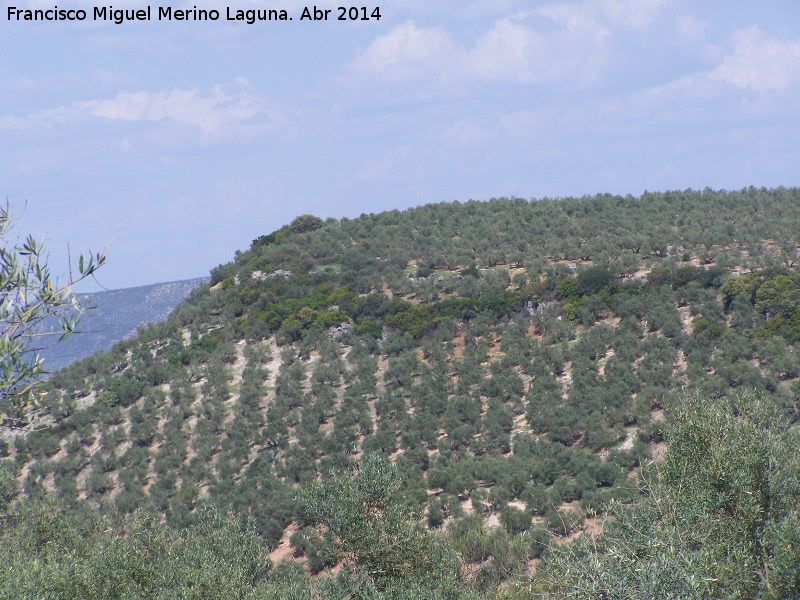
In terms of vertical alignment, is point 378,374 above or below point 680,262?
below

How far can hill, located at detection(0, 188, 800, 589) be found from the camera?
29.1m

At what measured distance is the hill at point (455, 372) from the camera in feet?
95.4

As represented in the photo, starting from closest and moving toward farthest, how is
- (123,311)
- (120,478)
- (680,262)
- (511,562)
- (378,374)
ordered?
(511,562), (120,478), (378,374), (680,262), (123,311)

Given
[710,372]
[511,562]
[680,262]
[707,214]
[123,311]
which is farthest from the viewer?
[123,311]

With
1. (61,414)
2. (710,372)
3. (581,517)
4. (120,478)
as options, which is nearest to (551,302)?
(710,372)

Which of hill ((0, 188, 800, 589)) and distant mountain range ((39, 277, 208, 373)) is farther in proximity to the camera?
distant mountain range ((39, 277, 208, 373))

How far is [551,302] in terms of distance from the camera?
44406 millimetres

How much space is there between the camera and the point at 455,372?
4109 centimetres

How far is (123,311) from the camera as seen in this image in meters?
142

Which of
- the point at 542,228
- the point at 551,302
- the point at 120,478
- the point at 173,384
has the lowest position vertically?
the point at 120,478

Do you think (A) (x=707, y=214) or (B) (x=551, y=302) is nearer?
(B) (x=551, y=302)

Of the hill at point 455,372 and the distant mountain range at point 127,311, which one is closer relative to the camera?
the hill at point 455,372

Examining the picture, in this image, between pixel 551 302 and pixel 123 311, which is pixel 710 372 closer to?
pixel 551 302

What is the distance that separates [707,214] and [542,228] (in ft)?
41.6
